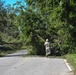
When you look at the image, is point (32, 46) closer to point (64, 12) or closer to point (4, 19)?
point (4, 19)

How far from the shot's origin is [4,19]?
150ft

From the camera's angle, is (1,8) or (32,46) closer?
(32,46)

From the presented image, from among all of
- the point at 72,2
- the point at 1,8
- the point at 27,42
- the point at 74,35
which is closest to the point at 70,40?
the point at 74,35

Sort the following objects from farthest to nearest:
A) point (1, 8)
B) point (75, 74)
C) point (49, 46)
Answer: point (1, 8) → point (49, 46) → point (75, 74)

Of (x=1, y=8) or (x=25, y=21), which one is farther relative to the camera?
(x=1, y=8)

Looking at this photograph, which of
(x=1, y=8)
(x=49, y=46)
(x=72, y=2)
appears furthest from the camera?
(x=1, y=8)

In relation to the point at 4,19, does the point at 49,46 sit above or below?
below

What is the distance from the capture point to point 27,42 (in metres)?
35.9

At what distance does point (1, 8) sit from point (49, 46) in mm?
13978

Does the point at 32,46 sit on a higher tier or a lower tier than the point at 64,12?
lower

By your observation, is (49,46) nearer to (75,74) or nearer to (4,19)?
(4,19)

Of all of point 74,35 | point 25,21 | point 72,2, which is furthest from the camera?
point 25,21

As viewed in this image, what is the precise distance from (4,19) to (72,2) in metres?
25.9

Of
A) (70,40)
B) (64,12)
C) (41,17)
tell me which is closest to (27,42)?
(41,17)
